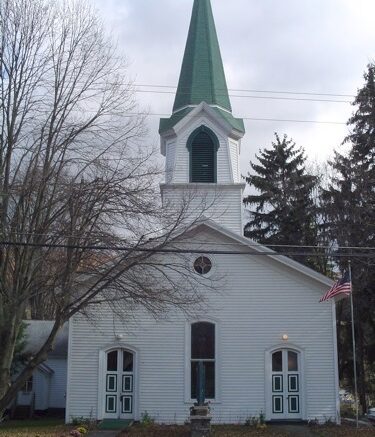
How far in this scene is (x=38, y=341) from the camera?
3098 centimetres

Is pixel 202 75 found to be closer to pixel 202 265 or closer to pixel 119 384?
pixel 202 265

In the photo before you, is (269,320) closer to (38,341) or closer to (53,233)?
(53,233)

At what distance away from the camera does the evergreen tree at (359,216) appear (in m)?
32.8

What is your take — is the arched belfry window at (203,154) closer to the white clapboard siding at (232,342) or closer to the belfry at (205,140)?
the belfry at (205,140)

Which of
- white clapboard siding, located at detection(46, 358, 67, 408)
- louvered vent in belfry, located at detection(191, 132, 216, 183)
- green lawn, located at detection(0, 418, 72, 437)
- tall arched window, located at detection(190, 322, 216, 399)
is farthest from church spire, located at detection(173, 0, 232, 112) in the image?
green lawn, located at detection(0, 418, 72, 437)

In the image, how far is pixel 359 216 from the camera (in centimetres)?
3334

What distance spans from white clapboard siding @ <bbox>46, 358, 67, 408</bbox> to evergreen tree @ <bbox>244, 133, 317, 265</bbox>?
15140mm

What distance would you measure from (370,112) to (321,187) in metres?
5.89

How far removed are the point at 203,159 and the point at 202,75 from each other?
14.9ft

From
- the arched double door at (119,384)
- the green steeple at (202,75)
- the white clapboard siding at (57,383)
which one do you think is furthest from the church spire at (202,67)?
the white clapboard siding at (57,383)

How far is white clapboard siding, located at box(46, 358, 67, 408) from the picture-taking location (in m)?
29.6

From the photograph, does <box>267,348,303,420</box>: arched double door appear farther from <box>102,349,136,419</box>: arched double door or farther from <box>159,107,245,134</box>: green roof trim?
<box>159,107,245,134</box>: green roof trim

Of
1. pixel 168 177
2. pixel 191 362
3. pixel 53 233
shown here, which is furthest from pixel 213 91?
pixel 53 233

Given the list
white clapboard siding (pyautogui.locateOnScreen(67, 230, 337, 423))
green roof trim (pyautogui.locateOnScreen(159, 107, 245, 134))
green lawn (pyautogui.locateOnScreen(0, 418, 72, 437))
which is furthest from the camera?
green roof trim (pyautogui.locateOnScreen(159, 107, 245, 134))
